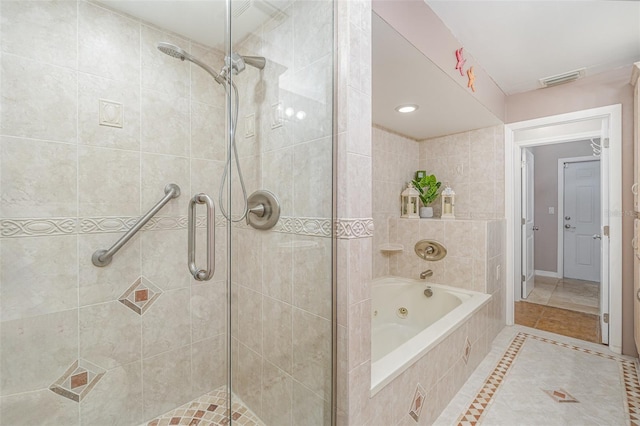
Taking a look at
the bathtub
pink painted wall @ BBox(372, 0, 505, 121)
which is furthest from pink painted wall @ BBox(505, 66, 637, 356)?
the bathtub

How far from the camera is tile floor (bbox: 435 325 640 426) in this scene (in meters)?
1.61

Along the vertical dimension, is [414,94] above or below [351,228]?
above

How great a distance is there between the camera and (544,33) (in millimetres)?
1830

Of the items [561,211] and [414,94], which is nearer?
[414,94]

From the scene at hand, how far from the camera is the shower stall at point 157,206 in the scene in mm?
1110

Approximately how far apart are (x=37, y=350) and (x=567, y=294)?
17.1 ft

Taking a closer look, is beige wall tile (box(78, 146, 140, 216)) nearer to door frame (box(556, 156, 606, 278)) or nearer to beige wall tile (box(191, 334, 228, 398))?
beige wall tile (box(191, 334, 228, 398))

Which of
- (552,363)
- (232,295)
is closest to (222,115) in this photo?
(232,295)

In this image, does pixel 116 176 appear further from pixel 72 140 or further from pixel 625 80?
pixel 625 80

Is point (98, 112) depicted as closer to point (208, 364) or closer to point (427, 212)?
point (208, 364)

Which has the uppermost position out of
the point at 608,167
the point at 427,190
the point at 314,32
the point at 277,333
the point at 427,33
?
the point at 427,33

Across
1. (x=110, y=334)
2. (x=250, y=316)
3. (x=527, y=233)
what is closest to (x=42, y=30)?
(x=110, y=334)

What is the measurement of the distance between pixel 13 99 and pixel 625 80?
12.4ft

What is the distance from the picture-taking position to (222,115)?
5.29 feet
